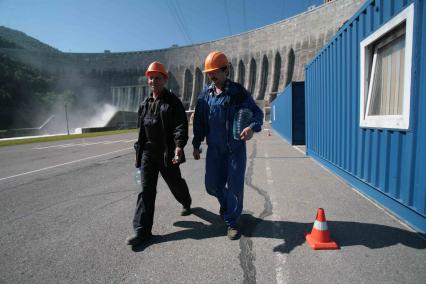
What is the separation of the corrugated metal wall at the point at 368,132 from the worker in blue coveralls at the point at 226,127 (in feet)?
5.68

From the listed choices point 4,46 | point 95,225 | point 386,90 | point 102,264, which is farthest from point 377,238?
point 4,46

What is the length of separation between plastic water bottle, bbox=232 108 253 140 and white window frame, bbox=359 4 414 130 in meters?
1.82

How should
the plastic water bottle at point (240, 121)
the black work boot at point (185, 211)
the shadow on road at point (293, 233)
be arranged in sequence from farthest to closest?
the black work boot at point (185, 211) < the plastic water bottle at point (240, 121) < the shadow on road at point (293, 233)

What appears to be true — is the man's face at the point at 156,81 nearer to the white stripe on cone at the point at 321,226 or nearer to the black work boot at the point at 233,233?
the black work boot at the point at 233,233

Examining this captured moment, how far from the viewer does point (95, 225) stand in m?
3.93

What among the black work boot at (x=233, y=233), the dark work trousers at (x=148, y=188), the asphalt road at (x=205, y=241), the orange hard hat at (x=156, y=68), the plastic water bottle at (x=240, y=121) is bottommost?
the asphalt road at (x=205, y=241)

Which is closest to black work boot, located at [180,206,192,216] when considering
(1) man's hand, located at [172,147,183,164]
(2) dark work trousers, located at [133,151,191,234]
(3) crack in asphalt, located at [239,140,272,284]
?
(2) dark work trousers, located at [133,151,191,234]

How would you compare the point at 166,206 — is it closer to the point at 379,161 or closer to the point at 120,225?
the point at 120,225

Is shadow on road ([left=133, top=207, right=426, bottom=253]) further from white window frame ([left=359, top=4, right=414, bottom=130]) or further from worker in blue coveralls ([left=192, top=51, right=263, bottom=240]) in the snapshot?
white window frame ([left=359, top=4, right=414, bottom=130])

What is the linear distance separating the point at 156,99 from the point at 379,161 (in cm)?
322

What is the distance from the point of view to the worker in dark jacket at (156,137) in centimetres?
344

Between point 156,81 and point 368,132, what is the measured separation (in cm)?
331

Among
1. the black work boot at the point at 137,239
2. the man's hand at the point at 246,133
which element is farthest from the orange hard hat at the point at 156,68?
the black work boot at the point at 137,239

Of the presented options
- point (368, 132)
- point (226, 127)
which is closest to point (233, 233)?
point (226, 127)
